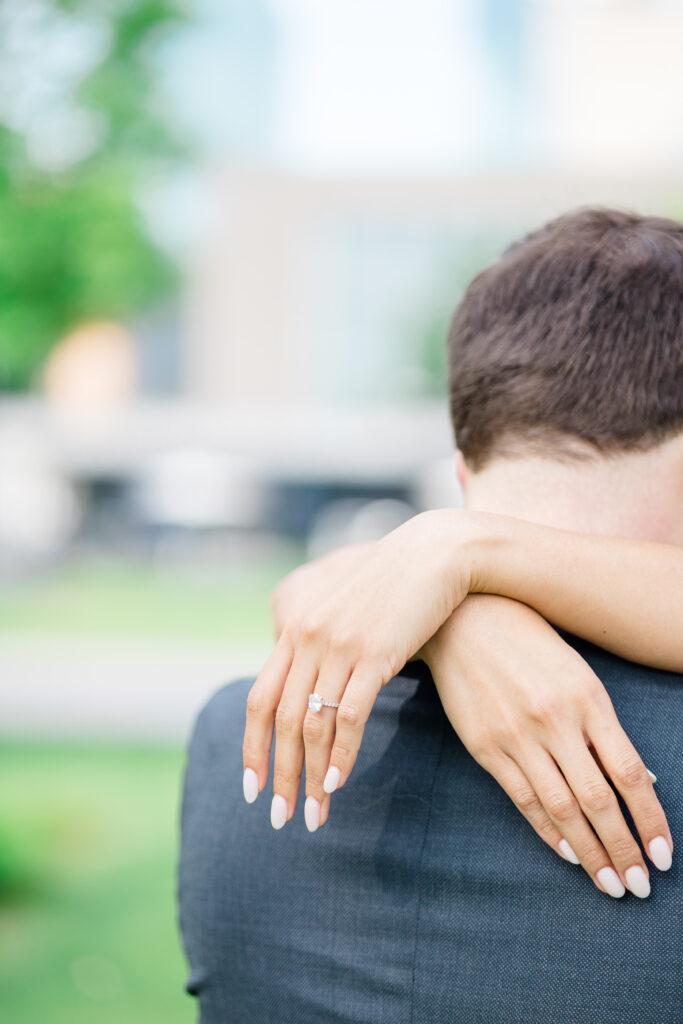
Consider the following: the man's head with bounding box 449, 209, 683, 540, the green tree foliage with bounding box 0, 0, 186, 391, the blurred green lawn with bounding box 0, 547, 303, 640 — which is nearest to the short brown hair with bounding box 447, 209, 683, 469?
the man's head with bounding box 449, 209, 683, 540

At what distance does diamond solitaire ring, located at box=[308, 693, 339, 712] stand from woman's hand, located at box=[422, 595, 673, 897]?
0.15 metres

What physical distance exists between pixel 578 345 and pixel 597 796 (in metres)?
0.57

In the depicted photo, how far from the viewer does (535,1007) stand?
117cm

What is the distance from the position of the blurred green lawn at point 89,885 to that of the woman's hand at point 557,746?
12.0 ft

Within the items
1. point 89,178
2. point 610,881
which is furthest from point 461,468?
point 89,178

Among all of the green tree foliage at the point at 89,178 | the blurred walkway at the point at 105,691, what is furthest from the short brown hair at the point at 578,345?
the green tree foliage at the point at 89,178

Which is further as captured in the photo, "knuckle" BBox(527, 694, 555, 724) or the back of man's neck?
the back of man's neck

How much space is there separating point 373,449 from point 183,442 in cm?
451

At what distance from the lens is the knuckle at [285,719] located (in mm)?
1180

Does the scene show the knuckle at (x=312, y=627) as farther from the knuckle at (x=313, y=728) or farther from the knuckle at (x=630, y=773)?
the knuckle at (x=630, y=773)

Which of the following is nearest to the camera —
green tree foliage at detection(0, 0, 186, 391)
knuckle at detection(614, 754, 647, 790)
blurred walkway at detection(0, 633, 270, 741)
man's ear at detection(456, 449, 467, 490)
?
knuckle at detection(614, 754, 647, 790)

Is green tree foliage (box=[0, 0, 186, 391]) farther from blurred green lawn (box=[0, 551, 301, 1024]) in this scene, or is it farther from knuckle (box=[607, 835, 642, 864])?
knuckle (box=[607, 835, 642, 864])

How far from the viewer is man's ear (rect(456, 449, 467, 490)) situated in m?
1.56

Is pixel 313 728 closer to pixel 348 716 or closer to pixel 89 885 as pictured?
pixel 348 716
